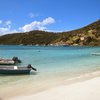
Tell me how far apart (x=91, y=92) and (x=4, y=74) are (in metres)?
10.7

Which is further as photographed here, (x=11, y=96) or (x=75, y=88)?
(x=75, y=88)

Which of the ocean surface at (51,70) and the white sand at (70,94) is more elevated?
the white sand at (70,94)

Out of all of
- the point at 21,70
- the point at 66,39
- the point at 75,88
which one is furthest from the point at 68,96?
the point at 66,39

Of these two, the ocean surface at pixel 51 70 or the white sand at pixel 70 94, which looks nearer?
the white sand at pixel 70 94

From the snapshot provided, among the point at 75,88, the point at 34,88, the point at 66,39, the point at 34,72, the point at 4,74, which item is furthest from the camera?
the point at 66,39

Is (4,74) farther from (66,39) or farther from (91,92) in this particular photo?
(66,39)

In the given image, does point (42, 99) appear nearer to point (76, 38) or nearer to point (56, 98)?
point (56, 98)

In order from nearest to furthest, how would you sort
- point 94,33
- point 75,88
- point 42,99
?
point 42,99 → point 75,88 → point 94,33

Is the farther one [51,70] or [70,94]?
[51,70]

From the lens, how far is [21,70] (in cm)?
2220

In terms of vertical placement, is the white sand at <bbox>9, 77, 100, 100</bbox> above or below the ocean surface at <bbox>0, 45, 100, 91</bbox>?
above

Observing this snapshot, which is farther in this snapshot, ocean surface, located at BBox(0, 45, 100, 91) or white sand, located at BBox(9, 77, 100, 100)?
ocean surface, located at BBox(0, 45, 100, 91)

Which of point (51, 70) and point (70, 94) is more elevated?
point (70, 94)

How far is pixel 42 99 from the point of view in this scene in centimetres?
1222
